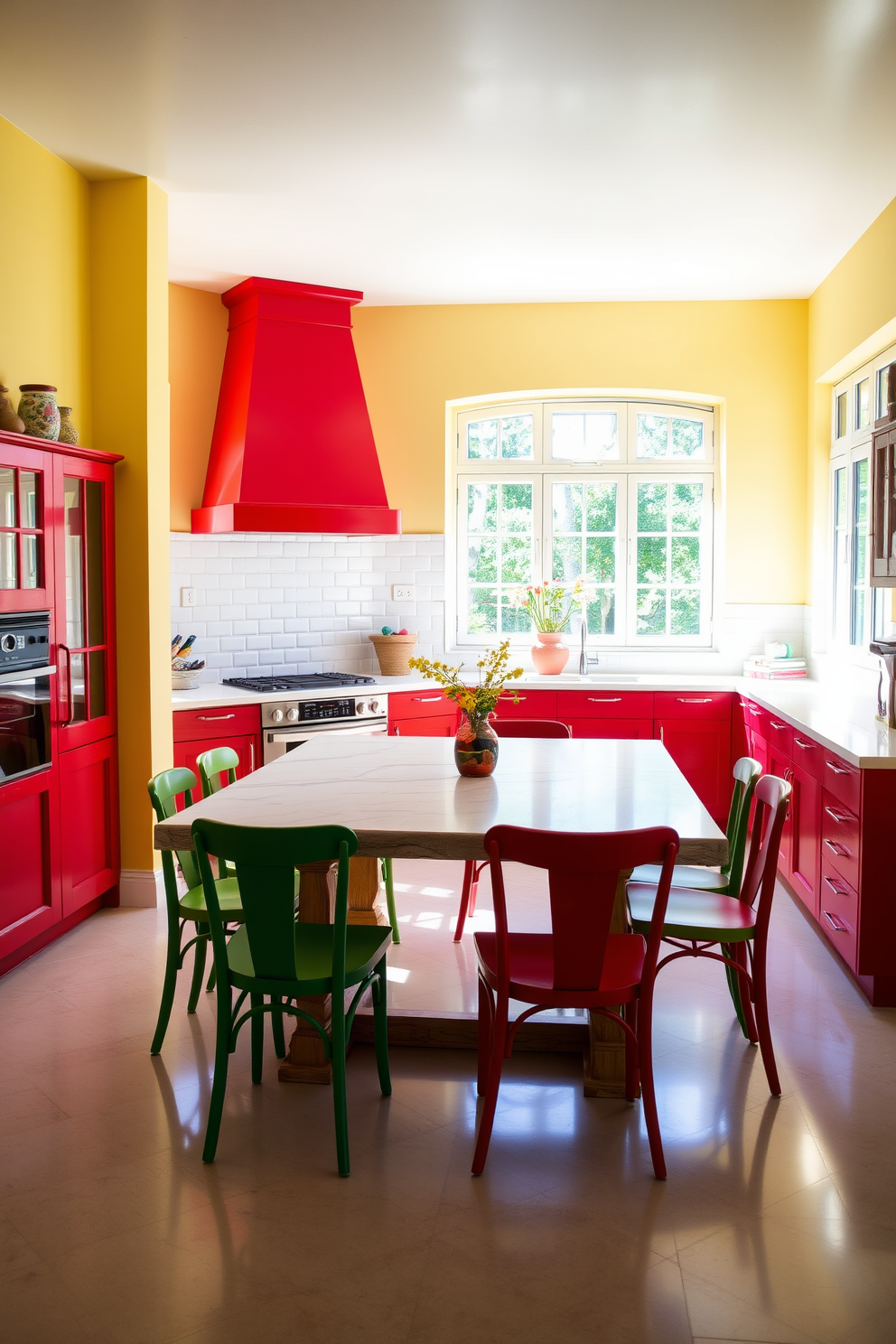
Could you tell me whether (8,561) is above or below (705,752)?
above

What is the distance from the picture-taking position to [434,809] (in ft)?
9.71

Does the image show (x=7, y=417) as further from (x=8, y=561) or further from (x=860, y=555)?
(x=860, y=555)

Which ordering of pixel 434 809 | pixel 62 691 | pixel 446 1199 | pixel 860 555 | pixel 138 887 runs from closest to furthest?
pixel 446 1199, pixel 434 809, pixel 62 691, pixel 138 887, pixel 860 555

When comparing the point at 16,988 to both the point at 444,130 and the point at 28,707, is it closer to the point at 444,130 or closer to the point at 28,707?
the point at 28,707

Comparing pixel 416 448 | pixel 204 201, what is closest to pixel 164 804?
pixel 204 201

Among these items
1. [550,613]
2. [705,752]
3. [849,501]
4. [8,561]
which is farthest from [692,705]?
[8,561]

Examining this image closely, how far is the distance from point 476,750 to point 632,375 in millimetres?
3607

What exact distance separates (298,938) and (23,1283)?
3.29 ft

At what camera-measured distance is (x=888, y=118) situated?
378 centimetres

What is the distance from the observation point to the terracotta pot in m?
6.18

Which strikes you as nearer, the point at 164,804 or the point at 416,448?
the point at 164,804

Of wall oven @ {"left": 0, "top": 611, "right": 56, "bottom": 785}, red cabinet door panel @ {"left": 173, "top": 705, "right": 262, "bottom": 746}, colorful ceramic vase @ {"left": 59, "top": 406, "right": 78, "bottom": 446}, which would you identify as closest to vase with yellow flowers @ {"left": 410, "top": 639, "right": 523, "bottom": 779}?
wall oven @ {"left": 0, "top": 611, "right": 56, "bottom": 785}

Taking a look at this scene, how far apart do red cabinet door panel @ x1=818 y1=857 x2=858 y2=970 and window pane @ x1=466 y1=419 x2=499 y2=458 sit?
3446 mm

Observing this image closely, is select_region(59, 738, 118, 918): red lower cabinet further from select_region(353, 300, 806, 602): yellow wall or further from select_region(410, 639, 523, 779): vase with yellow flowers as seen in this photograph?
select_region(353, 300, 806, 602): yellow wall
